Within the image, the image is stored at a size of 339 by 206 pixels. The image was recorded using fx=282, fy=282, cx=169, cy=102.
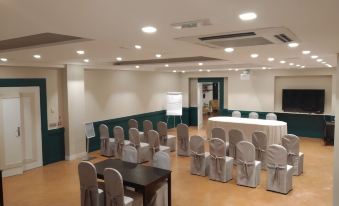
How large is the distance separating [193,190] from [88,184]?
2.46 metres

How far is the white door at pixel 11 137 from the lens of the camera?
6.90m

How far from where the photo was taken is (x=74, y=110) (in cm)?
832

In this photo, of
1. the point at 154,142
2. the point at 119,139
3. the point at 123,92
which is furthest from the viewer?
the point at 123,92

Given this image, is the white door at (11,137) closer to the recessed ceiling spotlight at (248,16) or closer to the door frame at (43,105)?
the door frame at (43,105)

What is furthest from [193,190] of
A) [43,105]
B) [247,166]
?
[43,105]

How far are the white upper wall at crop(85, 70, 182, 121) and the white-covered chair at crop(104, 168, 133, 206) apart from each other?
17.3ft

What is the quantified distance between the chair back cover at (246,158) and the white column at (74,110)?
4870 mm

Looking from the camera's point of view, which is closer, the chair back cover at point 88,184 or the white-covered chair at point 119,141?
the chair back cover at point 88,184

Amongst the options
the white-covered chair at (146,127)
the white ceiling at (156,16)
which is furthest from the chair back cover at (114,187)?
the white-covered chair at (146,127)

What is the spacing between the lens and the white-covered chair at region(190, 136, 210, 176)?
675 centimetres

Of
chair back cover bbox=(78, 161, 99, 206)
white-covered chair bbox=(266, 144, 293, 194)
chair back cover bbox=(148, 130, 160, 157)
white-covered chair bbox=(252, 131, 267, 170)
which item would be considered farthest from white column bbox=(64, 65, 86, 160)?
white-covered chair bbox=(266, 144, 293, 194)

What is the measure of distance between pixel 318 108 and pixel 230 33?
9.11 m

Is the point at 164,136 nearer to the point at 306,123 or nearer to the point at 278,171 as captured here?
the point at 278,171

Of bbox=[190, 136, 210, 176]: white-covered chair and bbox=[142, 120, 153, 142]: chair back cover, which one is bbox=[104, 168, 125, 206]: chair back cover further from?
bbox=[142, 120, 153, 142]: chair back cover
